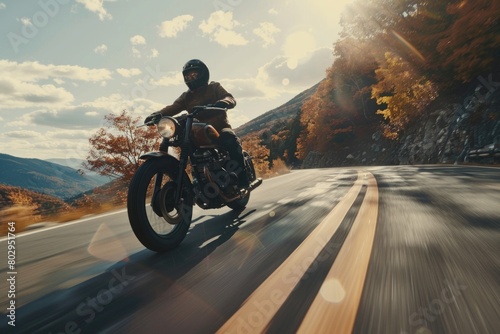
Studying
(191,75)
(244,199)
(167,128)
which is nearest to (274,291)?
(167,128)

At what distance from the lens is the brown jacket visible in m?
4.23

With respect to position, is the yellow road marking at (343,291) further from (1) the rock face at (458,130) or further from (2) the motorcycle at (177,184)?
(1) the rock face at (458,130)

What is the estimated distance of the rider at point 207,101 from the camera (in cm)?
409

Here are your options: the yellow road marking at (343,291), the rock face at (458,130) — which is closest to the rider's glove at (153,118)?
the yellow road marking at (343,291)

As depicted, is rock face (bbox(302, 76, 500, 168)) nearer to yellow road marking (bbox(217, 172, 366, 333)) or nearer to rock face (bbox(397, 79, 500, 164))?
rock face (bbox(397, 79, 500, 164))

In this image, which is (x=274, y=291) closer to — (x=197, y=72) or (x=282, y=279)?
(x=282, y=279)

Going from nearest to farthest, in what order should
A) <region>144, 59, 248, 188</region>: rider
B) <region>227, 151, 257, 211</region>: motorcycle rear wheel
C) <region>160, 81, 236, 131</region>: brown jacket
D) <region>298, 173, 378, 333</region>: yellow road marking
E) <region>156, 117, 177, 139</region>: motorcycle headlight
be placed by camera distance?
<region>298, 173, 378, 333</region>: yellow road marking
<region>156, 117, 177, 139</region>: motorcycle headlight
<region>144, 59, 248, 188</region>: rider
<region>160, 81, 236, 131</region>: brown jacket
<region>227, 151, 257, 211</region>: motorcycle rear wheel

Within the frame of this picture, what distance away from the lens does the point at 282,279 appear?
1.71m

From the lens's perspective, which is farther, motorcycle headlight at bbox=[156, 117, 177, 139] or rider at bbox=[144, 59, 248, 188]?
rider at bbox=[144, 59, 248, 188]

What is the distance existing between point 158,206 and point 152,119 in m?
1.12

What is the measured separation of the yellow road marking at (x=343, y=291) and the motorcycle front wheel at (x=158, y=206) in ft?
4.50

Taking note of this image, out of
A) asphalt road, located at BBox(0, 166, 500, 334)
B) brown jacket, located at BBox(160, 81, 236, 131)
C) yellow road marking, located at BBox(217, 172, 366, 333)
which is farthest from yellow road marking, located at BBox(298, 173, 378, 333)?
brown jacket, located at BBox(160, 81, 236, 131)

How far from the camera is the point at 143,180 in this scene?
2557 millimetres

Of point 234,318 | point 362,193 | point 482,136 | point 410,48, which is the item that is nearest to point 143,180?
point 234,318
